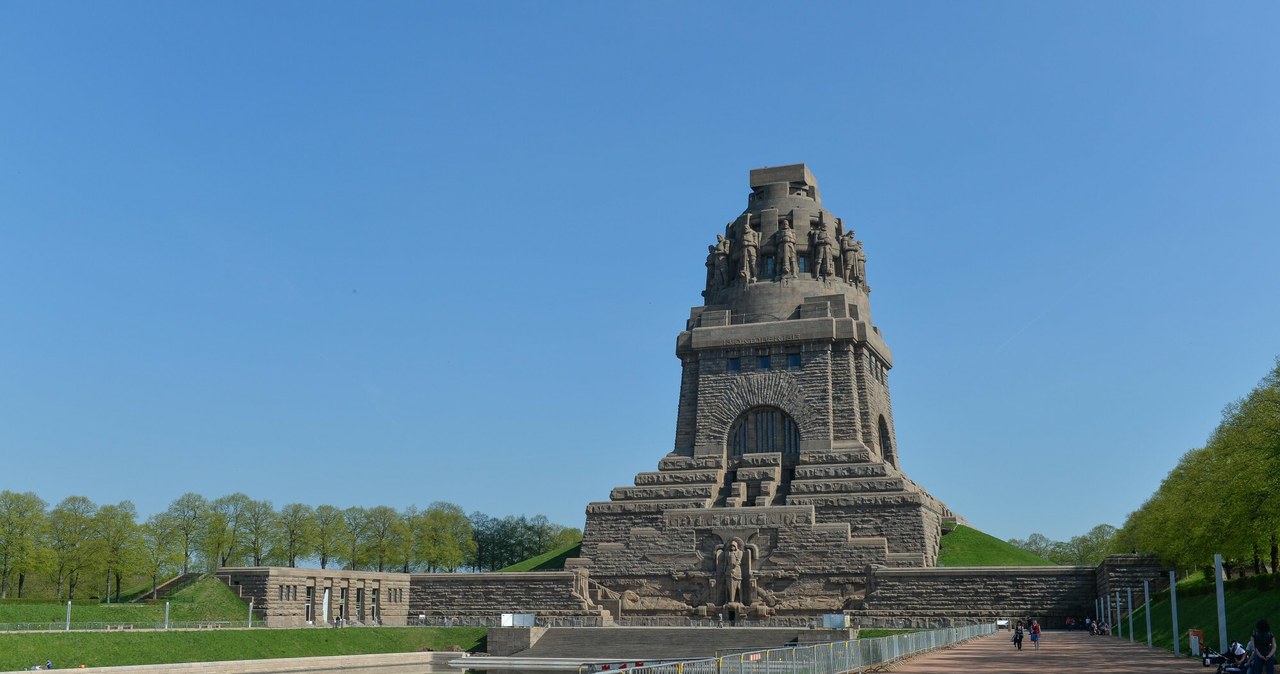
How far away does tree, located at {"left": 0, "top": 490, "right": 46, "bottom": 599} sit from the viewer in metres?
57.0

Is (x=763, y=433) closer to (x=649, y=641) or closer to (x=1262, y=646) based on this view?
(x=649, y=641)

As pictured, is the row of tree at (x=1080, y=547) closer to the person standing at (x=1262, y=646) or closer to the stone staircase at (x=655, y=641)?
the stone staircase at (x=655, y=641)

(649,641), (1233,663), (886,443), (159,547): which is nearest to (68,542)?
(159,547)

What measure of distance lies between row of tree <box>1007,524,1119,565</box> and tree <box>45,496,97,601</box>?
61.5 metres

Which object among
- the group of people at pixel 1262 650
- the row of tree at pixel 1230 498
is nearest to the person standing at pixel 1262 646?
the group of people at pixel 1262 650

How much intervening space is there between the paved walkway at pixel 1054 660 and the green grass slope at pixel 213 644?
23.7m

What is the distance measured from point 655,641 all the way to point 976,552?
20.6 meters

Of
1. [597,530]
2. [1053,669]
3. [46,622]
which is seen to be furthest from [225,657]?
[1053,669]

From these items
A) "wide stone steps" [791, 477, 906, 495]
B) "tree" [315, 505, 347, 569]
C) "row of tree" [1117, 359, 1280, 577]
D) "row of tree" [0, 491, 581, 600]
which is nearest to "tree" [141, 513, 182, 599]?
"row of tree" [0, 491, 581, 600]

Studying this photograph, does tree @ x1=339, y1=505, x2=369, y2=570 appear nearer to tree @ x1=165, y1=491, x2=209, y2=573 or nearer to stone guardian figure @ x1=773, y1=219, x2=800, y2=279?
tree @ x1=165, y1=491, x2=209, y2=573

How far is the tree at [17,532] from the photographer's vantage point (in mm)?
57000

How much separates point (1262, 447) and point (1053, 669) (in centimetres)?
1081

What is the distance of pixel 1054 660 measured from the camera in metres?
26.8

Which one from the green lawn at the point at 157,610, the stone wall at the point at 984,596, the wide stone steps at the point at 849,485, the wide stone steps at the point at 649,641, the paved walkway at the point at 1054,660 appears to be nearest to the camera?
the paved walkway at the point at 1054,660
